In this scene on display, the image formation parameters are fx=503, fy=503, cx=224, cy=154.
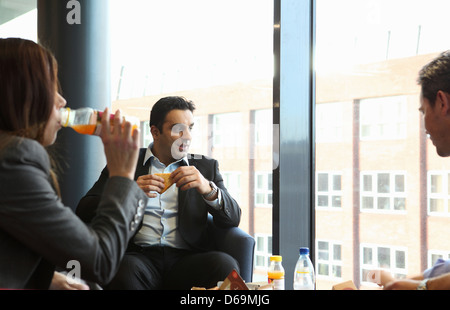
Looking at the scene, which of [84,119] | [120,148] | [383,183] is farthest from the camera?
[383,183]

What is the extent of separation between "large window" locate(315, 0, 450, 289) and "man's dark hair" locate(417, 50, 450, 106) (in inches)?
49.0

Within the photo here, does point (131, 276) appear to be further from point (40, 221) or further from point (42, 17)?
point (42, 17)

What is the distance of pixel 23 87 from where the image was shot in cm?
114

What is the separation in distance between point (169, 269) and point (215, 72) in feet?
5.52

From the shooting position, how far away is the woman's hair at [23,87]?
114 centimetres

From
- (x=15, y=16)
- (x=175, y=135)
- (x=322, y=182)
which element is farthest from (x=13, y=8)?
(x=322, y=182)

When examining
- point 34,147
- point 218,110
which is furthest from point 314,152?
point 34,147

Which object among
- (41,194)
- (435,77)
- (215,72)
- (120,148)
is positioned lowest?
(41,194)

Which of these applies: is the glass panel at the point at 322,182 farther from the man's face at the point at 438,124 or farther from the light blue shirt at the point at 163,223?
the man's face at the point at 438,124

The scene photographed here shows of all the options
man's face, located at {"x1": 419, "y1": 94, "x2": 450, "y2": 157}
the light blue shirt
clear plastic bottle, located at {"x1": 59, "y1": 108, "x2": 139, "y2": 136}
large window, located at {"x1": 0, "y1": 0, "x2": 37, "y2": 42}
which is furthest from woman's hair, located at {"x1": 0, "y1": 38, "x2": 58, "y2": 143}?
large window, located at {"x1": 0, "y1": 0, "x2": 37, "y2": 42}

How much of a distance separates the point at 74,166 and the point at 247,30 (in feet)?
4.86

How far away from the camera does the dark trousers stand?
7.72 ft

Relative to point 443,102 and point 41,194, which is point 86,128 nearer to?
point 41,194

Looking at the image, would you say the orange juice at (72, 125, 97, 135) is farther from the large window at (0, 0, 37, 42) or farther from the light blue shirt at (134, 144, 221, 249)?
the large window at (0, 0, 37, 42)
